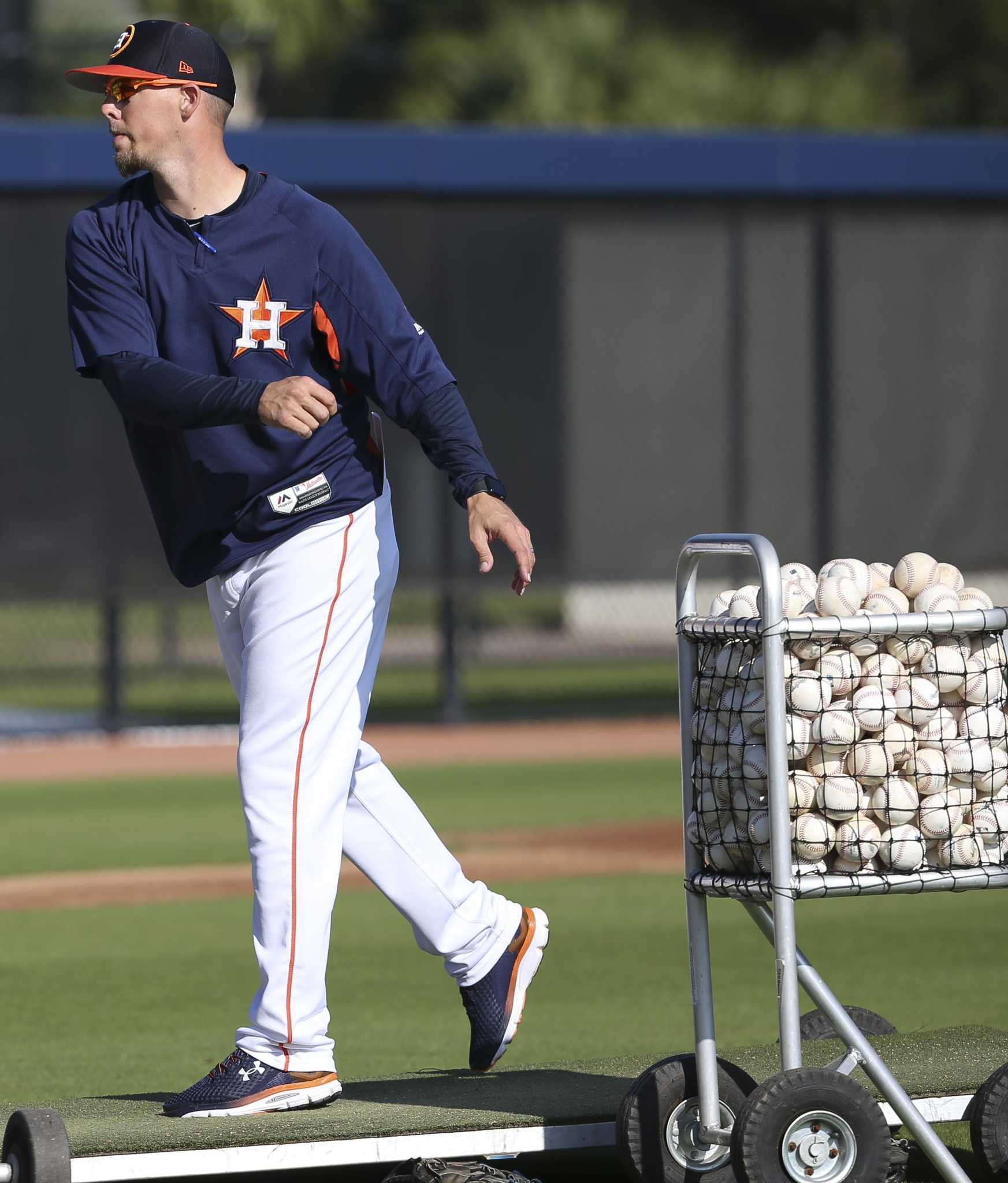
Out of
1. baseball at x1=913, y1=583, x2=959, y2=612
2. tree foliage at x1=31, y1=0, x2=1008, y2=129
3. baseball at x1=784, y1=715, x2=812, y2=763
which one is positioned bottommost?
baseball at x1=784, y1=715, x2=812, y2=763

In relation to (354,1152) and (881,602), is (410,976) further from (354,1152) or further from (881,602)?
(881,602)

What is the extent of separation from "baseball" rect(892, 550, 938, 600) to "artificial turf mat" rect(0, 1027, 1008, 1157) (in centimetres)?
97

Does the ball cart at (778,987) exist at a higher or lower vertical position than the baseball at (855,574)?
lower

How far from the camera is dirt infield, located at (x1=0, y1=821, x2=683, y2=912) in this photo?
8852 millimetres

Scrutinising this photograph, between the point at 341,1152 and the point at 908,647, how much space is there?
4.57 feet

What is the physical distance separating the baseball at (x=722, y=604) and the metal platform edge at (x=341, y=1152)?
101 cm

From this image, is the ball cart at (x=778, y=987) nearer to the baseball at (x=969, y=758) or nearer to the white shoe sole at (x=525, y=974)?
the baseball at (x=969, y=758)

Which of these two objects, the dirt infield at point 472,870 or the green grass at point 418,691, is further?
the green grass at point 418,691

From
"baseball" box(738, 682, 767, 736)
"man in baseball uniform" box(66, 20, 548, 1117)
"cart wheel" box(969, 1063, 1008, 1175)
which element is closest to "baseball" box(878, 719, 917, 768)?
"baseball" box(738, 682, 767, 736)

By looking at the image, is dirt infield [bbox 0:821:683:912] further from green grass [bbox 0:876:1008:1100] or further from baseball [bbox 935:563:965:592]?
baseball [bbox 935:563:965:592]

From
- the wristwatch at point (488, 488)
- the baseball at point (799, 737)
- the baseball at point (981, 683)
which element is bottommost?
the baseball at point (799, 737)

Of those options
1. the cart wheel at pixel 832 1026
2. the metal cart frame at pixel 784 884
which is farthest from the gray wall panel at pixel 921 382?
the metal cart frame at pixel 784 884

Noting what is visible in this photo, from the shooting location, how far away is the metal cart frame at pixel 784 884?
12.4ft

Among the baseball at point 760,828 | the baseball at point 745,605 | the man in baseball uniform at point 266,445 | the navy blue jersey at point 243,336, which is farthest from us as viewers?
the navy blue jersey at point 243,336
